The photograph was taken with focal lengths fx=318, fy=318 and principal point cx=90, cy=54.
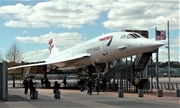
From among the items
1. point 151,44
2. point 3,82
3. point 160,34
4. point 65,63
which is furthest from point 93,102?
point 65,63

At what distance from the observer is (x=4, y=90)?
18.2 metres

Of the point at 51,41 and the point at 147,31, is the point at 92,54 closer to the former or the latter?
the point at 147,31

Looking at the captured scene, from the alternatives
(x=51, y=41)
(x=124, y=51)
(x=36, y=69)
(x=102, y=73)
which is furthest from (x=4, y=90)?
(x=51, y=41)

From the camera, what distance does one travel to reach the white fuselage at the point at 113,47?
23.1 meters

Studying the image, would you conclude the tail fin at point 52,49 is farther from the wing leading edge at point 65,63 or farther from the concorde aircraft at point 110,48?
the concorde aircraft at point 110,48

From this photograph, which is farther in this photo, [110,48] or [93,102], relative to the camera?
[110,48]

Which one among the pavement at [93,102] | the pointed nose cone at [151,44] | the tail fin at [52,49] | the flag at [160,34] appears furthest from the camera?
the tail fin at [52,49]

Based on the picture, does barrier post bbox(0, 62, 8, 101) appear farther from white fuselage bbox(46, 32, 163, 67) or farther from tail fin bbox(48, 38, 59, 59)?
tail fin bbox(48, 38, 59, 59)

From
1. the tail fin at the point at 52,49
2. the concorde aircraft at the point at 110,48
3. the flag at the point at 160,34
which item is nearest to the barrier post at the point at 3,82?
the concorde aircraft at the point at 110,48

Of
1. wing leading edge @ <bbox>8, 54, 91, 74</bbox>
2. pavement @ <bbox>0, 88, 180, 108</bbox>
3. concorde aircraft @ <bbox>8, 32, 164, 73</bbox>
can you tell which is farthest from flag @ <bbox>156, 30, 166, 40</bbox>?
pavement @ <bbox>0, 88, 180, 108</bbox>

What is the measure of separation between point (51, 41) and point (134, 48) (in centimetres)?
2487

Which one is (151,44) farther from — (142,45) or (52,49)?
(52,49)

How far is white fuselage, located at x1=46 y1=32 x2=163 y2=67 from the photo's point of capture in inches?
908

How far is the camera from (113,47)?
2514 centimetres
